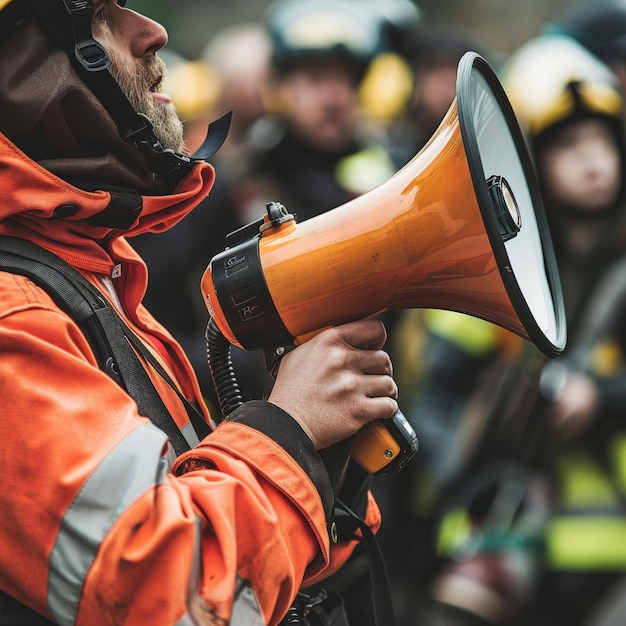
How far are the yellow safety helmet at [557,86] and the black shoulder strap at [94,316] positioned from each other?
3.33 m

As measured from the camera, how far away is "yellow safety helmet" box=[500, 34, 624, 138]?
540 cm

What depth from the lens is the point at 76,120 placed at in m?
2.35

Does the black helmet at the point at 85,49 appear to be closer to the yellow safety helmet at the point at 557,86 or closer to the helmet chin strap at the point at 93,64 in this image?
the helmet chin strap at the point at 93,64

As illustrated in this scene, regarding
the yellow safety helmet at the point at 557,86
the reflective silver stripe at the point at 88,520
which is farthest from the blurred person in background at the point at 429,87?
the reflective silver stripe at the point at 88,520

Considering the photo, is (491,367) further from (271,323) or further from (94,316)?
(94,316)

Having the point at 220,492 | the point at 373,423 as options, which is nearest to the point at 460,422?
the point at 373,423

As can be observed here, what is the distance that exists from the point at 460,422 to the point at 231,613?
330 centimetres

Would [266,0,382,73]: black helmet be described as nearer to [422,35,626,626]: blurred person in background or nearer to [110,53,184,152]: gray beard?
[422,35,626,626]: blurred person in background

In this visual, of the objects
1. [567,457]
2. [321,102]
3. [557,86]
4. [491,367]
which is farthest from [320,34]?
[567,457]

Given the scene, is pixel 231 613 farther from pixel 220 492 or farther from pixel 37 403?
pixel 37 403

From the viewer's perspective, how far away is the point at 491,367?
17.1 ft

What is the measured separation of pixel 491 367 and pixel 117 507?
3516 millimetres

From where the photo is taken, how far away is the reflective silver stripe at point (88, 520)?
1867 millimetres

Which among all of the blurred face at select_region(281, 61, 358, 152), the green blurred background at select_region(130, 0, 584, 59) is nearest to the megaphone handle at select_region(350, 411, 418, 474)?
the blurred face at select_region(281, 61, 358, 152)
